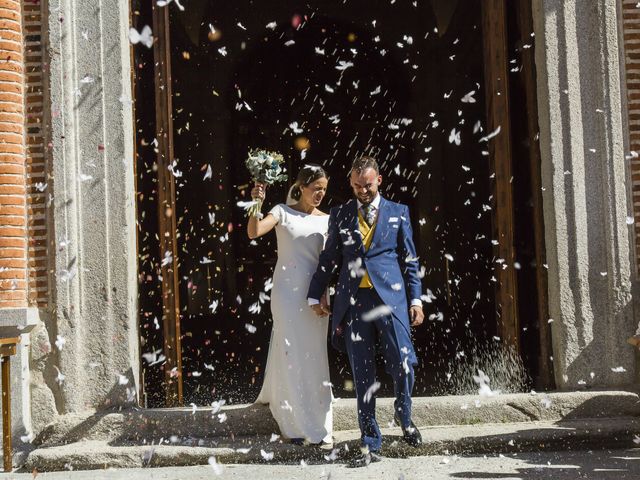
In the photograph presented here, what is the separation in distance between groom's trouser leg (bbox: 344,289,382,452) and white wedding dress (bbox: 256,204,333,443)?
43cm

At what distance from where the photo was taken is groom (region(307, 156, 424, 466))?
545 cm

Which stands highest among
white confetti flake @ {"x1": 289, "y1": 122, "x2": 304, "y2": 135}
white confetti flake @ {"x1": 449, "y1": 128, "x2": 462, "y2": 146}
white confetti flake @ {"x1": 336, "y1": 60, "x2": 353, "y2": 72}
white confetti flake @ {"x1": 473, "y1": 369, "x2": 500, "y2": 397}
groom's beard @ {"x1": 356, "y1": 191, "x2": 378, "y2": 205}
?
white confetti flake @ {"x1": 336, "y1": 60, "x2": 353, "y2": 72}

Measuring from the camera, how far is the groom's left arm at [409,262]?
18.3 ft

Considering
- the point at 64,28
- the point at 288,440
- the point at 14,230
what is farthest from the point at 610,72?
the point at 14,230

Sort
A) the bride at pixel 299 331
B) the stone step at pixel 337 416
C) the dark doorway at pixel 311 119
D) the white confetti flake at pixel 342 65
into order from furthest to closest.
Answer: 1. the white confetti flake at pixel 342 65
2. the dark doorway at pixel 311 119
3. the stone step at pixel 337 416
4. the bride at pixel 299 331

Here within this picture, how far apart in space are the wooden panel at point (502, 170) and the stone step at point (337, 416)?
2.31 feet

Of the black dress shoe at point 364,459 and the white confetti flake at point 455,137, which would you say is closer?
the black dress shoe at point 364,459

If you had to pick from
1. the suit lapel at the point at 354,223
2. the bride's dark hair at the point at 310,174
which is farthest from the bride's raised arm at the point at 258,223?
the suit lapel at the point at 354,223

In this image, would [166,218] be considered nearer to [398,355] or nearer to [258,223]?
[258,223]

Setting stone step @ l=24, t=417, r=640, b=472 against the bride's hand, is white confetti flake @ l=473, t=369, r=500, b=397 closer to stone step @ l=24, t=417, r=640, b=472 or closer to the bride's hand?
stone step @ l=24, t=417, r=640, b=472

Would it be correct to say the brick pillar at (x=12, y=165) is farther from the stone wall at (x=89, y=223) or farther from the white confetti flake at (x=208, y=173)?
the white confetti flake at (x=208, y=173)

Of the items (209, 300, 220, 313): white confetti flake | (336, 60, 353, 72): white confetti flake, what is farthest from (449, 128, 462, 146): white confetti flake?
(209, 300, 220, 313): white confetti flake

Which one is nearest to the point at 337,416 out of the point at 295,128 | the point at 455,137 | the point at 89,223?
the point at 89,223

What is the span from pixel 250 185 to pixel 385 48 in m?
2.93
